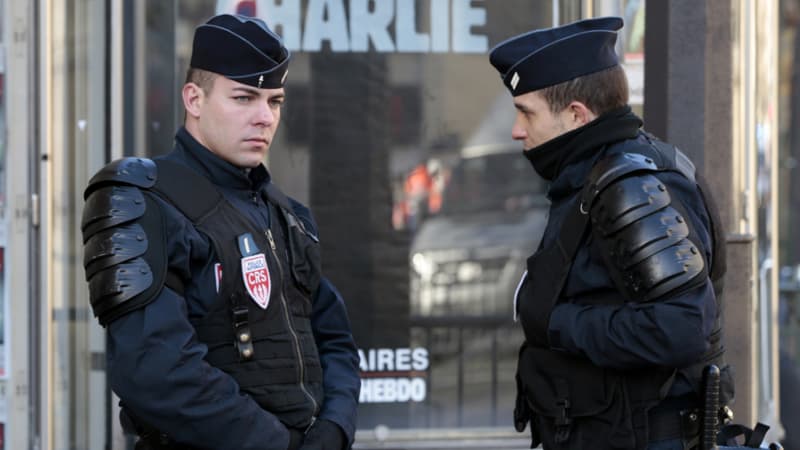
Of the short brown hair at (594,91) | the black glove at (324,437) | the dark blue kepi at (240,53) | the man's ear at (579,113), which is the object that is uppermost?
the dark blue kepi at (240,53)

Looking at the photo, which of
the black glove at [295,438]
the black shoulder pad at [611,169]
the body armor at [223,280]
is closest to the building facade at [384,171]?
the black shoulder pad at [611,169]

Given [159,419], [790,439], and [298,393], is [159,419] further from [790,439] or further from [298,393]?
[790,439]

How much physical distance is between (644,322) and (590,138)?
1.69ft

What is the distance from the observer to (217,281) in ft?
8.96

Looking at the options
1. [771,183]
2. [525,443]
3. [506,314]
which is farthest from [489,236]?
[771,183]

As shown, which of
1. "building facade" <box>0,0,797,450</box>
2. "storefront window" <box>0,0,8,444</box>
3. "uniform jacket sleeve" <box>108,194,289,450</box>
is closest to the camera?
"uniform jacket sleeve" <box>108,194,289,450</box>

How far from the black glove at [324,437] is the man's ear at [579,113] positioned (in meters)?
1.01

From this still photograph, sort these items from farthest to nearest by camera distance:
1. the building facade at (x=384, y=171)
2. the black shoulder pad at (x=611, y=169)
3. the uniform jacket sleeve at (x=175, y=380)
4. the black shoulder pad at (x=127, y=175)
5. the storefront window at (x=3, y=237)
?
the building facade at (x=384, y=171)
the storefront window at (x=3, y=237)
the black shoulder pad at (x=611, y=169)
the black shoulder pad at (x=127, y=175)
the uniform jacket sleeve at (x=175, y=380)

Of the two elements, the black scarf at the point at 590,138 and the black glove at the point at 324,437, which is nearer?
the black glove at the point at 324,437

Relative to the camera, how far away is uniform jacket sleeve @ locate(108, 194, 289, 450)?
256cm

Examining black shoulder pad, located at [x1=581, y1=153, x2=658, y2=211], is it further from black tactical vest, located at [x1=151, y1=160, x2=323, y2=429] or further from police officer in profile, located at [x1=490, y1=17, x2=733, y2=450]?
black tactical vest, located at [x1=151, y1=160, x2=323, y2=429]

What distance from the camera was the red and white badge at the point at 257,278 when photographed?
2770 millimetres

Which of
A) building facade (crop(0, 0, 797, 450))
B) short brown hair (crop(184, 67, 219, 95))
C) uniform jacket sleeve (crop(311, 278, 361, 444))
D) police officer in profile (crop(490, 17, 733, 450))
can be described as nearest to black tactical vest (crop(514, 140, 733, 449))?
police officer in profile (crop(490, 17, 733, 450))

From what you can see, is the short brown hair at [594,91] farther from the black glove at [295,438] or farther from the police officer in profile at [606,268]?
the black glove at [295,438]
